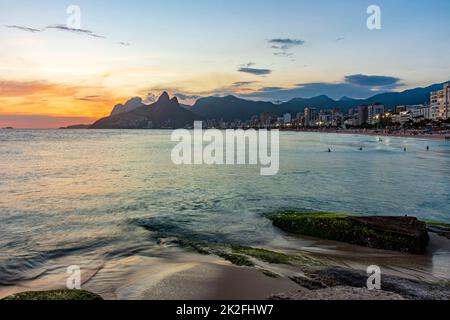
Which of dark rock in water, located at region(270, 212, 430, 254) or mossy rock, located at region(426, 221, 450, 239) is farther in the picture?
mossy rock, located at region(426, 221, 450, 239)

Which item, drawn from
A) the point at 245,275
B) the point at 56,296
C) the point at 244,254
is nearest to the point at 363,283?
the point at 245,275

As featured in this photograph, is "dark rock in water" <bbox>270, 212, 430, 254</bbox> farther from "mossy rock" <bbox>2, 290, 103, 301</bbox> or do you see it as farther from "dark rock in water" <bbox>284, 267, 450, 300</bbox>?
"mossy rock" <bbox>2, 290, 103, 301</bbox>

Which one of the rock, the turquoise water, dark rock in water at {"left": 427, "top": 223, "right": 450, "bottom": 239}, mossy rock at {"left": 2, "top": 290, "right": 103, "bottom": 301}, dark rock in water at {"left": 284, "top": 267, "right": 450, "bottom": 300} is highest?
A: the rock

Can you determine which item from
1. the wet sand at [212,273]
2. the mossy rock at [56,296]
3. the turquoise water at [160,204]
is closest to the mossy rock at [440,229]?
the wet sand at [212,273]

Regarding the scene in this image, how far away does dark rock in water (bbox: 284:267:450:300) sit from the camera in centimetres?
849

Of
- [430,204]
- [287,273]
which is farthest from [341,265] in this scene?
[430,204]

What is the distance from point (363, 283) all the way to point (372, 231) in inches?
180

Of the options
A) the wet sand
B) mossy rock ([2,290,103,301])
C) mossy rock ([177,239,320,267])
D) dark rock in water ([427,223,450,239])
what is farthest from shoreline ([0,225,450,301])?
dark rock in water ([427,223,450,239])

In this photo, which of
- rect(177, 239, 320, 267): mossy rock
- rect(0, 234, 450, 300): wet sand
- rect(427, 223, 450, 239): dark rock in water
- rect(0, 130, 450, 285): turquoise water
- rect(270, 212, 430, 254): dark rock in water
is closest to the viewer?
rect(0, 234, 450, 300): wet sand

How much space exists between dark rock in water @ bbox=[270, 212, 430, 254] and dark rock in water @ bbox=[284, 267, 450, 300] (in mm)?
3036

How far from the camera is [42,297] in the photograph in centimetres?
755

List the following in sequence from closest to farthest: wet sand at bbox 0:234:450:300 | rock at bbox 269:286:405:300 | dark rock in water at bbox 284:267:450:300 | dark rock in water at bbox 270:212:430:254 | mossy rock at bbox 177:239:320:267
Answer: rock at bbox 269:286:405:300, dark rock in water at bbox 284:267:450:300, wet sand at bbox 0:234:450:300, mossy rock at bbox 177:239:320:267, dark rock in water at bbox 270:212:430:254

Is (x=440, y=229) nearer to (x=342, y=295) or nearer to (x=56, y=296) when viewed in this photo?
(x=342, y=295)

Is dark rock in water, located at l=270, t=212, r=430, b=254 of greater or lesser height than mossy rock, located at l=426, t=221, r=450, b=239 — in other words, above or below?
above
